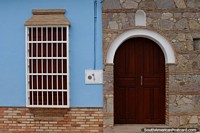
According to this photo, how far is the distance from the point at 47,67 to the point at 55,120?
4.28 ft

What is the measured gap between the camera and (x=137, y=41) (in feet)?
25.6

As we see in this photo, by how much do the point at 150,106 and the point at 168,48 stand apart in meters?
1.57

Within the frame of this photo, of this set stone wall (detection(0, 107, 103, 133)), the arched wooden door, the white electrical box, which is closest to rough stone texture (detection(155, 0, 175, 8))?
the arched wooden door

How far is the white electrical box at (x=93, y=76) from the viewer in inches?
292

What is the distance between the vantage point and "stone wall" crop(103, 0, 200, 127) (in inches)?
290

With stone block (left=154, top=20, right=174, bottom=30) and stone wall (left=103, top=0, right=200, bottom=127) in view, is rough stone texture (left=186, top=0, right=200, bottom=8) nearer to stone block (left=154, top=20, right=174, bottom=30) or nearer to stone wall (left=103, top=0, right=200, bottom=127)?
stone wall (left=103, top=0, right=200, bottom=127)

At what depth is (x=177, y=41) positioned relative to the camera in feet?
24.2

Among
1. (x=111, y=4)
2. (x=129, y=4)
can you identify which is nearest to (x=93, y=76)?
(x=111, y=4)

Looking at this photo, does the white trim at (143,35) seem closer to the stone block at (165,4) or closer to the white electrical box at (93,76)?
the white electrical box at (93,76)

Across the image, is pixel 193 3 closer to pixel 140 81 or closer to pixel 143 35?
pixel 143 35

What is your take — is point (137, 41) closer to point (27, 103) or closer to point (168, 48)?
point (168, 48)

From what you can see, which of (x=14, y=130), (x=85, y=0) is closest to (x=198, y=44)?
(x=85, y=0)

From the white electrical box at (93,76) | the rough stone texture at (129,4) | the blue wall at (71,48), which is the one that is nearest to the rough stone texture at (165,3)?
the rough stone texture at (129,4)

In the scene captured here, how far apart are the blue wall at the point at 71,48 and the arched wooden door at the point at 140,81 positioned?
2.16 ft
